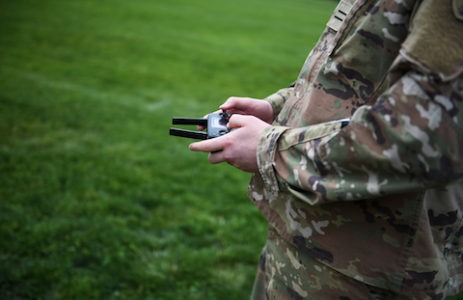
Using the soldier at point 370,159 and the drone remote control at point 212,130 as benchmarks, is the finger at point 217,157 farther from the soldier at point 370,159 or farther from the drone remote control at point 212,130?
the drone remote control at point 212,130

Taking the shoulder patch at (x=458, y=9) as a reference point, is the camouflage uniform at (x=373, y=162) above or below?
below

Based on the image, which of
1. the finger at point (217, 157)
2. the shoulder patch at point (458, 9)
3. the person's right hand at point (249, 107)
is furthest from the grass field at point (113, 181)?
the shoulder patch at point (458, 9)

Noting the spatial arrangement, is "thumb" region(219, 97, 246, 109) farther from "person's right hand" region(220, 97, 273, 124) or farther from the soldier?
the soldier

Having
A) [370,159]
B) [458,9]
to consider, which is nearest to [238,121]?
[370,159]

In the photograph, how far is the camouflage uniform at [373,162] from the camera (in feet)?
2.64

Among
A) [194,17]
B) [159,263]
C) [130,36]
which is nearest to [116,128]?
[159,263]

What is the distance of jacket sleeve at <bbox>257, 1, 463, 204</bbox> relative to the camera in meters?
0.80

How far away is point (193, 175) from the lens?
394 centimetres

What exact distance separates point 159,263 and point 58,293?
2.30 ft

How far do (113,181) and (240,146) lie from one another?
2762mm

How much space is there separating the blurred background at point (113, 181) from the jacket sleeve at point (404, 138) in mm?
1844

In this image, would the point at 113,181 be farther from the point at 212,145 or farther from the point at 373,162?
the point at 373,162

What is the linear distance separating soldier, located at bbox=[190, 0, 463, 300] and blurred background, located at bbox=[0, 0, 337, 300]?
1.54 meters

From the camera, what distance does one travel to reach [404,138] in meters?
0.81
